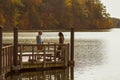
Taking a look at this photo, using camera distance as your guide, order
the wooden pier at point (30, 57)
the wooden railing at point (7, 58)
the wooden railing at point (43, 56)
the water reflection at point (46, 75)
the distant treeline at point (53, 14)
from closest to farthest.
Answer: the wooden railing at point (7, 58), the wooden pier at point (30, 57), the water reflection at point (46, 75), the wooden railing at point (43, 56), the distant treeline at point (53, 14)

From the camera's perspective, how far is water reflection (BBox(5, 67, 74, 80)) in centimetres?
2222

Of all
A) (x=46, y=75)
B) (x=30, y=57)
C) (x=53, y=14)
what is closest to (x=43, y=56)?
(x=30, y=57)

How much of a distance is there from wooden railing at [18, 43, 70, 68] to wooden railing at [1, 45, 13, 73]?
0.68 meters

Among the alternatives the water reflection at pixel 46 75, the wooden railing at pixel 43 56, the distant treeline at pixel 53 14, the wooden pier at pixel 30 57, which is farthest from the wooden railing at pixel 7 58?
the distant treeline at pixel 53 14

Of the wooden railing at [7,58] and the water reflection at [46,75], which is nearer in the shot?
the wooden railing at [7,58]

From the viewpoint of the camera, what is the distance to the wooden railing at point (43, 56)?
23766mm

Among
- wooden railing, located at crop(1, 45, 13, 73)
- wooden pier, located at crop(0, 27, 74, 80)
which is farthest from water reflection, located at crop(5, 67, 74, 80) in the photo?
wooden railing, located at crop(1, 45, 13, 73)

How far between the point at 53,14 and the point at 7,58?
80.1 meters

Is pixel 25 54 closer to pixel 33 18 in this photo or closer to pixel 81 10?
pixel 33 18

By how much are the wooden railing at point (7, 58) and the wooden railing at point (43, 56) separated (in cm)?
68

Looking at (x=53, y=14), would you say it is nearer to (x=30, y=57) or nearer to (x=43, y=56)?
(x=30, y=57)

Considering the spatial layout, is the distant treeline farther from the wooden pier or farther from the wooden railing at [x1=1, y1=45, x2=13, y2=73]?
the wooden railing at [x1=1, y1=45, x2=13, y2=73]

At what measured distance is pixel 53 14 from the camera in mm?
101875

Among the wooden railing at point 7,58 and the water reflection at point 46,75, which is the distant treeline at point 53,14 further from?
the wooden railing at point 7,58
